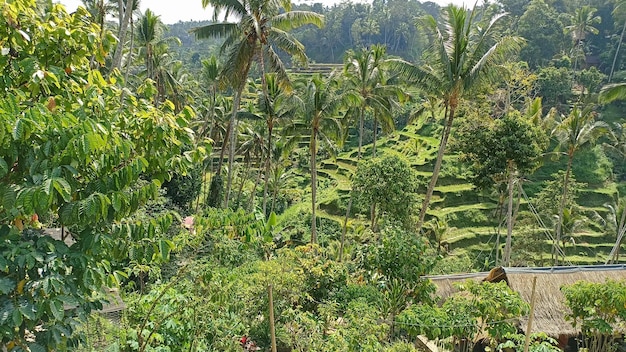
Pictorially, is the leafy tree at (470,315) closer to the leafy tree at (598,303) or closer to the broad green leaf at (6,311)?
the leafy tree at (598,303)

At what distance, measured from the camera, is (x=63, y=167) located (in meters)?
2.90

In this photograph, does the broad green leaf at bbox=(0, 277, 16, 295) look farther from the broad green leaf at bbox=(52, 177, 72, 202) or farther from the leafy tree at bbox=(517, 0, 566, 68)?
the leafy tree at bbox=(517, 0, 566, 68)

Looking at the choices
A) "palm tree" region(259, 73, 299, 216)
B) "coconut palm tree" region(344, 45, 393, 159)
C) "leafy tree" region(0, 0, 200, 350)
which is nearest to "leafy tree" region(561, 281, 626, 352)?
"leafy tree" region(0, 0, 200, 350)

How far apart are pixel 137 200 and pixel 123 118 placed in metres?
0.80

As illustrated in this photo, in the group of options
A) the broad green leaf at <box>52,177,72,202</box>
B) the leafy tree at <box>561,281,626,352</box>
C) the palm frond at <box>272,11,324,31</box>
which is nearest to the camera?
the broad green leaf at <box>52,177,72,202</box>

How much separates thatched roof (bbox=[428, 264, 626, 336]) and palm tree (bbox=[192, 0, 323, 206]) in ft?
29.1

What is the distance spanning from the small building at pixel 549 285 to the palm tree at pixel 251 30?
8858mm

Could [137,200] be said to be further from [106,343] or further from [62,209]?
[106,343]

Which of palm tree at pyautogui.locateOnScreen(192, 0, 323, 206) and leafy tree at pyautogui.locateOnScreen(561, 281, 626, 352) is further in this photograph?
palm tree at pyautogui.locateOnScreen(192, 0, 323, 206)

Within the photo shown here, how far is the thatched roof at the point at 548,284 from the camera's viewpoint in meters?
9.58

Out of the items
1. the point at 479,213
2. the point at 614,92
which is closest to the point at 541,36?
the point at 479,213

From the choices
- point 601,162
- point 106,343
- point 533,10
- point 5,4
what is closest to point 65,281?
point 5,4

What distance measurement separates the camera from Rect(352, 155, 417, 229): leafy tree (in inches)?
654

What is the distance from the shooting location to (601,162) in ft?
106
